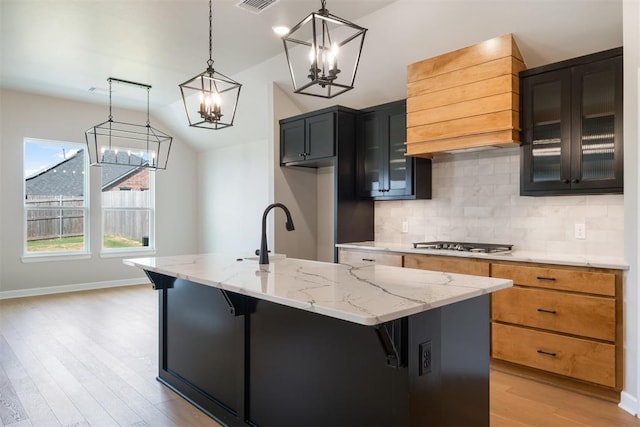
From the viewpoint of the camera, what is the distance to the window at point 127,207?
7027 millimetres

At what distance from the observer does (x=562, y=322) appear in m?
2.91

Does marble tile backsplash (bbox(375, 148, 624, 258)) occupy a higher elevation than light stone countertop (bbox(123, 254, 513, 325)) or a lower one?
higher

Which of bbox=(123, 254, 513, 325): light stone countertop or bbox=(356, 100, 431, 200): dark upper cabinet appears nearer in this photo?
bbox=(123, 254, 513, 325): light stone countertop

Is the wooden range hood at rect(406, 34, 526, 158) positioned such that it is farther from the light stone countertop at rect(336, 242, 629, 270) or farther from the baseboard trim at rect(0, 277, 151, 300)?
the baseboard trim at rect(0, 277, 151, 300)

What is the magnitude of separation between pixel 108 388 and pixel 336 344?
6.74 feet

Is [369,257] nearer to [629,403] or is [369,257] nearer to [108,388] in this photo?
[629,403]

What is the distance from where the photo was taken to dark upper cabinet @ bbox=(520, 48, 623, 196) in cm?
286

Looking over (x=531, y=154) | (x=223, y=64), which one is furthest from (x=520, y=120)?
(x=223, y=64)

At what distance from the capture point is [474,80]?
337 cm

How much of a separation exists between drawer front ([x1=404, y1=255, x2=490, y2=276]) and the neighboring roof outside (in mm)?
4699

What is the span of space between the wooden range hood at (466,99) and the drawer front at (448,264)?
36.7 inches

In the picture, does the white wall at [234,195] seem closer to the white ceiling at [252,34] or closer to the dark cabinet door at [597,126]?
the white ceiling at [252,34]

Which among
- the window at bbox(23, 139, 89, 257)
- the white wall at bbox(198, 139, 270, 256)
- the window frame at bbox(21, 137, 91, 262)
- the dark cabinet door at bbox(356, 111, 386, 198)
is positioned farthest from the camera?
the white wall at bbox(198, 139, 270, 256)

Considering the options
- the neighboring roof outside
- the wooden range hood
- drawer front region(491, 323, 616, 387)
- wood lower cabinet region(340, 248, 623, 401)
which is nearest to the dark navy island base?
wood lower cabinet region(340, 248, 623, 401)
